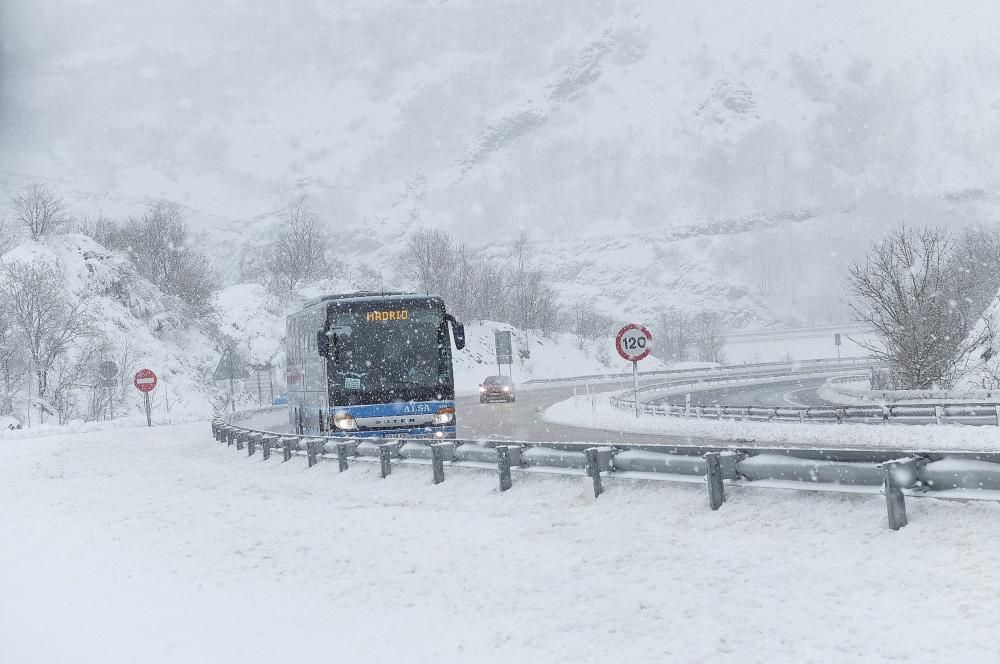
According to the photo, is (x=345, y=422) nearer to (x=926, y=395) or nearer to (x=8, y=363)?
(x=926, y=395)

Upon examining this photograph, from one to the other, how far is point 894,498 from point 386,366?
14.3 m

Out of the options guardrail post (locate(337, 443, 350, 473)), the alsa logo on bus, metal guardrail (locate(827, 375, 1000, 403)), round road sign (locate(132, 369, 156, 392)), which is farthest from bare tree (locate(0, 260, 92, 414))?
metal guardrail (locate(827, 375, 1000, 403))

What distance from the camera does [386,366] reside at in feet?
70.3

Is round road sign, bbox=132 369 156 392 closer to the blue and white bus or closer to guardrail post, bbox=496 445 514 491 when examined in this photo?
the blue and white bus

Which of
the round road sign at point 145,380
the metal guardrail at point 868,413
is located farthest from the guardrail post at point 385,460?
the round road sign at point 145,380

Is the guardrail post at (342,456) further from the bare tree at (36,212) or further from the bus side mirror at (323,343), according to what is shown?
the bare tree at (36,212)

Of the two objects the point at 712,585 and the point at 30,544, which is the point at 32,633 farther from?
the point at 712,585

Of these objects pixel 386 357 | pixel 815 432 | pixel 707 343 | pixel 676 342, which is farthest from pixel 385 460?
pixel 707 343

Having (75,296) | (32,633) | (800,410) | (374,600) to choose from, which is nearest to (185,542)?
(32,633)

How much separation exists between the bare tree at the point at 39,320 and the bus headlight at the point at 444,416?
44.3 m

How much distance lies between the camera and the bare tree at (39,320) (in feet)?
191

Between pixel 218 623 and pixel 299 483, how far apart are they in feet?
32.7

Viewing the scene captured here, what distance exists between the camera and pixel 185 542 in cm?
1291

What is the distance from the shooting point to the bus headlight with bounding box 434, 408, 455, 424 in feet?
71.3
